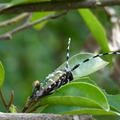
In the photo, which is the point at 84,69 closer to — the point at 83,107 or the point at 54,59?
the point at 83,107

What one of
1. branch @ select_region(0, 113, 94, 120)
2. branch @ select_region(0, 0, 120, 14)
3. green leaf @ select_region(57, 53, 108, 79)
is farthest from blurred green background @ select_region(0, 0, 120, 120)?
branch @ select_region(0, 113, 94, 120)

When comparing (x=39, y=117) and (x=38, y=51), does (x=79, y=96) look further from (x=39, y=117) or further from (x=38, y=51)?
(x=38, y=51)

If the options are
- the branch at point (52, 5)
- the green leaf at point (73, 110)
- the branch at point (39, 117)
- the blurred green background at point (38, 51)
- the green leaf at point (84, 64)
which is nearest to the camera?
the branch at point (39, 117)

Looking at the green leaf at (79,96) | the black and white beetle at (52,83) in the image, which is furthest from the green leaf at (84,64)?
the green leaf at (79,96)

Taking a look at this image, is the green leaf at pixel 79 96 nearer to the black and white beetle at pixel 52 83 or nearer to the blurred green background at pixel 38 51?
the black and white beetle at pixel 52 83

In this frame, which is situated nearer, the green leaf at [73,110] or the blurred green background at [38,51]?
the green leaf at [73,110]
